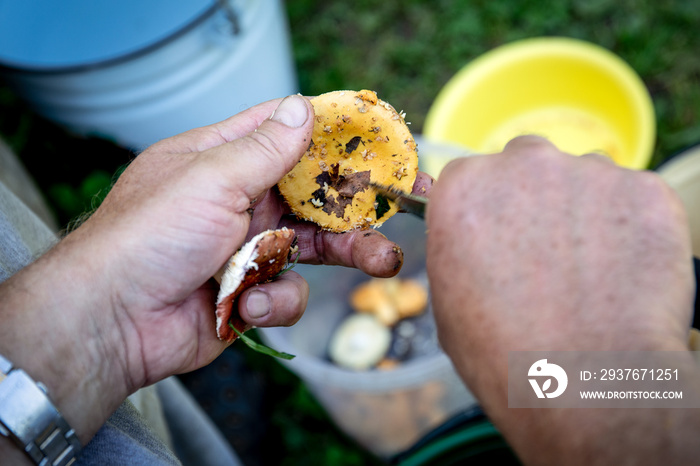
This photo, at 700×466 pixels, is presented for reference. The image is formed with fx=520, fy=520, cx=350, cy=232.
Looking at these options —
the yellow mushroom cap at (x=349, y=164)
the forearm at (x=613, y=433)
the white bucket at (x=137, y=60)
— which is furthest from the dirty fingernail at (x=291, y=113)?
the white bucket at (x=137, y=60)

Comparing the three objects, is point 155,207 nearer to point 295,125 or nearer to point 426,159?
point 295,125

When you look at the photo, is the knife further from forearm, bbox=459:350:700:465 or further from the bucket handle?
the bucket handle

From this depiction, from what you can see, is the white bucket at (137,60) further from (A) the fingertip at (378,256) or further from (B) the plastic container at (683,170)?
(B) the plastic container at (683,170)

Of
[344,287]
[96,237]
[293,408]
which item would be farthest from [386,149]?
[293,408]

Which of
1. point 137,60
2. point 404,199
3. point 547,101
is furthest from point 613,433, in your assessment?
point 547,101

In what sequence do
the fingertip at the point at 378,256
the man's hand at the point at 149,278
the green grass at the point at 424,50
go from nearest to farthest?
the man's hand at the point at 149,278 → the fingertip at the point at 378,256 → the green grass at the point at 424,50
